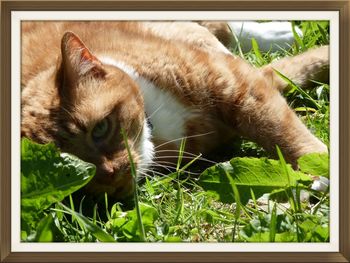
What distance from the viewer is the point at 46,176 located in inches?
83.9

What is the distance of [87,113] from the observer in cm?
239

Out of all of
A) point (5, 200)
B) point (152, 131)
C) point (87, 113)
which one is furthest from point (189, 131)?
point (5, 200)

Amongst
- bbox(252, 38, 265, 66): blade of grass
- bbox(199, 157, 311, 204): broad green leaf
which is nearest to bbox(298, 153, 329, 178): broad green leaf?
bbox(199, 157, 311, 204): broad green leaf

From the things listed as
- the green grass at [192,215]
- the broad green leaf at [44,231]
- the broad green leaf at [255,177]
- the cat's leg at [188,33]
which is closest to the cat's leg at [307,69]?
the cat's leg at [188,33]

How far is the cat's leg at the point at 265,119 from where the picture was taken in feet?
8.58

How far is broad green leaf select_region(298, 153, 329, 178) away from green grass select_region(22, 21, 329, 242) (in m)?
0.04

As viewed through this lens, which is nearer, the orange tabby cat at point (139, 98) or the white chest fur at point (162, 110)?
the orange tabby cat at point (139, 98)

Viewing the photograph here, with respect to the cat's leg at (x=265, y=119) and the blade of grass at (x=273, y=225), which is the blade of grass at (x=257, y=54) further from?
the blade of grass at (x=273, y=225)

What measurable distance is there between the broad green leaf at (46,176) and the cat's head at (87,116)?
0.68ft

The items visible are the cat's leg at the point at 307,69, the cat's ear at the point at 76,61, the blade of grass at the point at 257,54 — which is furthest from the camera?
the blade of grass at the point at 257,54

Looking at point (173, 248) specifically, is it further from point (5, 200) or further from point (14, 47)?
point (14, 47)
